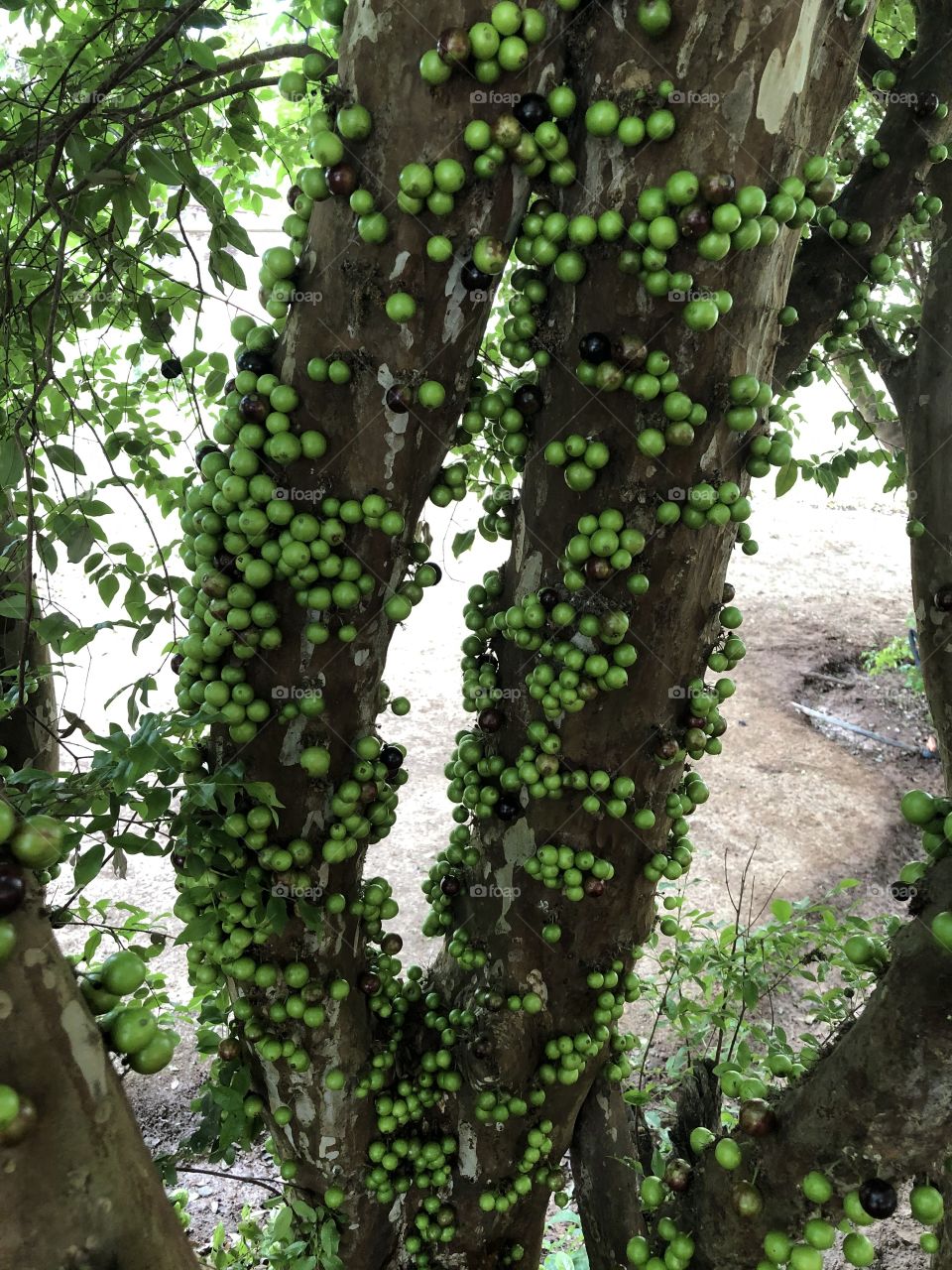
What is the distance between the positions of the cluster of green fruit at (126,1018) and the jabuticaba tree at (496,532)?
659 mm

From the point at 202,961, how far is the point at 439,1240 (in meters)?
1.69

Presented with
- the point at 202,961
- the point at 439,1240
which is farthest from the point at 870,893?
the point at 202,961

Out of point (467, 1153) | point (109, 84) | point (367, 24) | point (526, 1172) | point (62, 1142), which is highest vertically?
point (109, 84)

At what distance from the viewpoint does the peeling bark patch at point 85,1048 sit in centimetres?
122

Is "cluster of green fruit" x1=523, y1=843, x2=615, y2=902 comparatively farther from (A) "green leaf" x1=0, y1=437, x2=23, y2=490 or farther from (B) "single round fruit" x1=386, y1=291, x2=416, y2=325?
(A) "green leaf" x1=0, y1=437, x2=23, y2=490

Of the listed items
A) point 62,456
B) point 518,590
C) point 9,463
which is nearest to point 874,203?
point 518,590

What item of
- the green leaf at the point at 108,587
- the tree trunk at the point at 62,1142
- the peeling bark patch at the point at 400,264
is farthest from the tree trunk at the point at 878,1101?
the green leaf at the point at 108,587

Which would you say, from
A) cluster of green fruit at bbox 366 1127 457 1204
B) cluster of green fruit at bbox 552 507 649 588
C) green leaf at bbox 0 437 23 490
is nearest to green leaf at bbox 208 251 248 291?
green leaf at bbox 0 437 23 490

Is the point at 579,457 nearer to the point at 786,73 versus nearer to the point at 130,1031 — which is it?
the point at 786,73

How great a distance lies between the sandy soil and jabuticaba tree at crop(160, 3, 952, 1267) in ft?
10.4

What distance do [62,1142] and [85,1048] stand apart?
122 millimetres

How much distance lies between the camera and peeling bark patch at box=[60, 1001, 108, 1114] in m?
1.22

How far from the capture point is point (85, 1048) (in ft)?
4.08

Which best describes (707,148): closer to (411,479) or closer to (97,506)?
(411,479)
